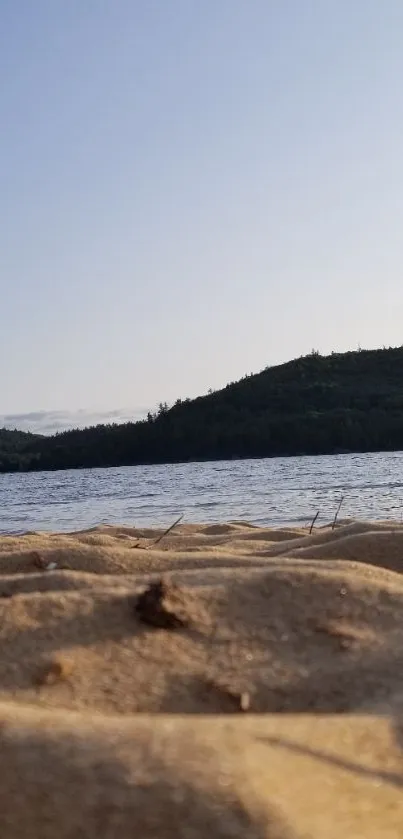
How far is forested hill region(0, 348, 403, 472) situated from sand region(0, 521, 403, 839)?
97.8ft

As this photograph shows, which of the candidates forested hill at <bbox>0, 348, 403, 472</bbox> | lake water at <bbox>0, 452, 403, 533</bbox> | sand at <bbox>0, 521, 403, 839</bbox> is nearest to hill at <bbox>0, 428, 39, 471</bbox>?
forested hill at <bbox>0, 348, 403, 472</bbox>

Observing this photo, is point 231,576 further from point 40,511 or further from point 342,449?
point 342,449

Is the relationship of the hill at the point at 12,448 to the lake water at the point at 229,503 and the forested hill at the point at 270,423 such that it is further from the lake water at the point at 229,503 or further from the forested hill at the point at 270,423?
the lake water at the point at 229,503

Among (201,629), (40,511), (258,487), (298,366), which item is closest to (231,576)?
(201,629)

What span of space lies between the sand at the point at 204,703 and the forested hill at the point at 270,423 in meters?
29.8

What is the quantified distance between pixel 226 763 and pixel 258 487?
13921mm

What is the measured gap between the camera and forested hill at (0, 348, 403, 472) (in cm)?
3203

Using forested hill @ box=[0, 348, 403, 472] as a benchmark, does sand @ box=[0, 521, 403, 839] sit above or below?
below

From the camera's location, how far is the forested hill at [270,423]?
32031mm

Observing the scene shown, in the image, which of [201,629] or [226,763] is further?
[201,629]

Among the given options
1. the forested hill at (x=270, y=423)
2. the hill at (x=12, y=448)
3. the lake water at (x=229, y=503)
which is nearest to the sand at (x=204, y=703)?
the lake water at (x=229, y=503)

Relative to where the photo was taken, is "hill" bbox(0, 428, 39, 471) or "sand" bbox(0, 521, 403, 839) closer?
"sand" bbox(0, 521, 403, 839)

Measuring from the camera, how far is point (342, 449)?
31656 millimetres

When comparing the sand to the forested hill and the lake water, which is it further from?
the forested hill
